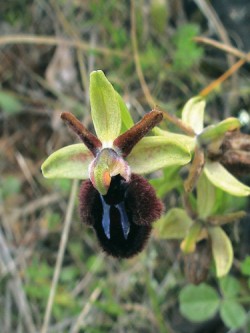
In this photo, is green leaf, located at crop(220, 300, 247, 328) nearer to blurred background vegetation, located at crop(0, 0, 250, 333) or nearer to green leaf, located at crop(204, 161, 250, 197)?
blurred background vegetation, located at crop(0, 0, 250, 333)

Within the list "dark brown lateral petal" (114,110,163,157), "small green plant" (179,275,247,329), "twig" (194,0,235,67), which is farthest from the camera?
"twig" (194,0,235,67)

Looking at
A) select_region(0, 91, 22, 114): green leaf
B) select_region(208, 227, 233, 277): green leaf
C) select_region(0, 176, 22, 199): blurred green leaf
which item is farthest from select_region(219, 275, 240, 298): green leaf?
select_region(0, 91, 22, 114): green leaf

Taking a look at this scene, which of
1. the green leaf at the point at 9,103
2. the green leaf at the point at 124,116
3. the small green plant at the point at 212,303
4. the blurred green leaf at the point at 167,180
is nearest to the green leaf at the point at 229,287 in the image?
the small green plant at the point at 212,303

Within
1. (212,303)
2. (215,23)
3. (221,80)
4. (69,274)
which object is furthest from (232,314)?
(215,23)

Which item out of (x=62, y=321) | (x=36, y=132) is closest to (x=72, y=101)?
(x=36, y=132)

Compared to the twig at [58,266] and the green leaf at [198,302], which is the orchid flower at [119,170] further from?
the twig at [58,266]

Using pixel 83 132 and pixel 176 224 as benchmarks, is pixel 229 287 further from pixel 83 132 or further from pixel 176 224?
pixel 83 132

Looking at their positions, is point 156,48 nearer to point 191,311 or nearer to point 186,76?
point 186,76
